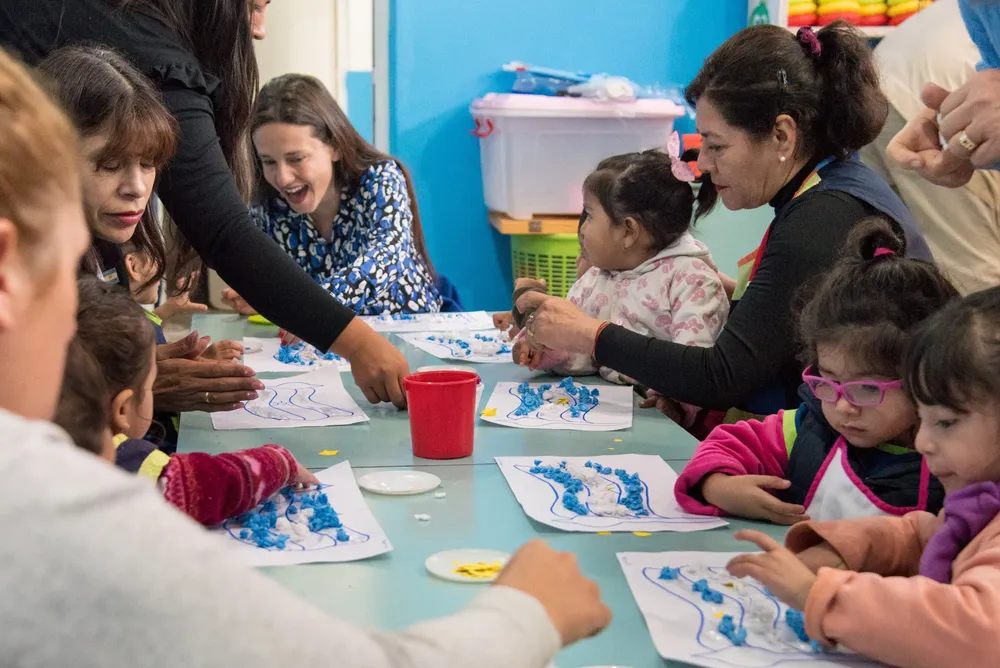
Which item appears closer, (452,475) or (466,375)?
(452,475)

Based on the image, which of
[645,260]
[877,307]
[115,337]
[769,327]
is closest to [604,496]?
[877,307]

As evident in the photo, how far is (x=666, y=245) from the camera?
6.84ft

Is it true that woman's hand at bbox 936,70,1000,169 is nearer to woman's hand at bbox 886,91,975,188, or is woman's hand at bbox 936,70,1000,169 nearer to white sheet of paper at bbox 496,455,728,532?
woman's hand at bbox 886,91,975,188

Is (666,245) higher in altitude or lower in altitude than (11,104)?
lower

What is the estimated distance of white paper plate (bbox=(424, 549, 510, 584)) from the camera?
1002 mm

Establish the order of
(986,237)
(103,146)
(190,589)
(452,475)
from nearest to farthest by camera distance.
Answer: (190,589) → (452,475) → (103,146) → (986,237)

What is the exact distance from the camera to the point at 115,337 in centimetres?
125

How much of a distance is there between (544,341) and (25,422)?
4.49 feet

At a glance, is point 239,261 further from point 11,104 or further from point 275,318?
point 11,104

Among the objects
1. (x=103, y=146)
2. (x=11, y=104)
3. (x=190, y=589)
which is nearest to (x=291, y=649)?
(x=190, y=589)

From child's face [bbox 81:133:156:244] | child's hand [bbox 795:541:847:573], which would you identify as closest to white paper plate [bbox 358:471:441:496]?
child's hand [bbox 795:541:847:573]

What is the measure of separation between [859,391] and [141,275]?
219cm

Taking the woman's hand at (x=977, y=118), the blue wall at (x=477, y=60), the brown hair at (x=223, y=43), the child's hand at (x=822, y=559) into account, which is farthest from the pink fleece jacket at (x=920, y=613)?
the blue wall at (x=477, y=60)

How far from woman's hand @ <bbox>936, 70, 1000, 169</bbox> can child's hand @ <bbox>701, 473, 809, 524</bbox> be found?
0.47 meters
